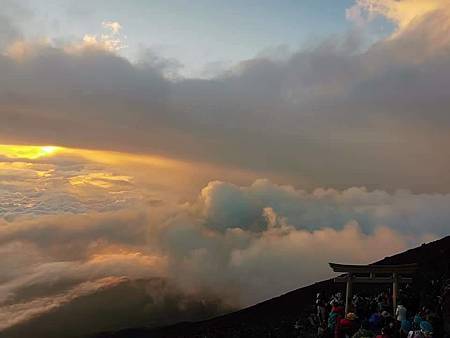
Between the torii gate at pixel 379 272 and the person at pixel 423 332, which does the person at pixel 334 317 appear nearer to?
the torii gate at pixel 379 272

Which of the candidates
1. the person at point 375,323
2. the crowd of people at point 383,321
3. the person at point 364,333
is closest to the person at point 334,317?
the crowd of people at point 383,321

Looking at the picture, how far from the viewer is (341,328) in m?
25.0

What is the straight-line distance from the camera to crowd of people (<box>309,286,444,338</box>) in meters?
23.2

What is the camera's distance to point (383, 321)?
2556cm

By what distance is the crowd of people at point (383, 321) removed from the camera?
76.2ft

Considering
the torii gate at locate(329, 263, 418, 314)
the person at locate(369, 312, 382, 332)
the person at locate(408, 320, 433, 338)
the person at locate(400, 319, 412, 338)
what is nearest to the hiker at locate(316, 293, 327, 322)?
the torii gate at locate(329, 263, 418, 314)

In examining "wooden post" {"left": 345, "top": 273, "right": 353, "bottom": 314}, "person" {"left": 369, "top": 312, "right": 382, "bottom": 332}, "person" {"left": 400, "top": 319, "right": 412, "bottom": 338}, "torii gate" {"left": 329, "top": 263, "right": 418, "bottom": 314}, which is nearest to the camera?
"person" {"left": 400, "top": 319, "right": 412, "bottom": 338}

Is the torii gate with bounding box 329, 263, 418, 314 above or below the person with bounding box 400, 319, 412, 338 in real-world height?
above

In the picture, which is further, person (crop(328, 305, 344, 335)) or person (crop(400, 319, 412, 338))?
person (crop(328, 305, 344, 335))

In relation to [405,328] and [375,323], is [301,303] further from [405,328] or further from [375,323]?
[405,328]

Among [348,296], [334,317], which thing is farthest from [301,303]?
[334,317]

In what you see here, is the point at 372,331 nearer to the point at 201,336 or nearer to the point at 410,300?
the point at 410,300

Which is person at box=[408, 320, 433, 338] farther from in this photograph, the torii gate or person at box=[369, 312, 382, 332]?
the torii gate

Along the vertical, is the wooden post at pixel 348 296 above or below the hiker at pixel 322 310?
above
